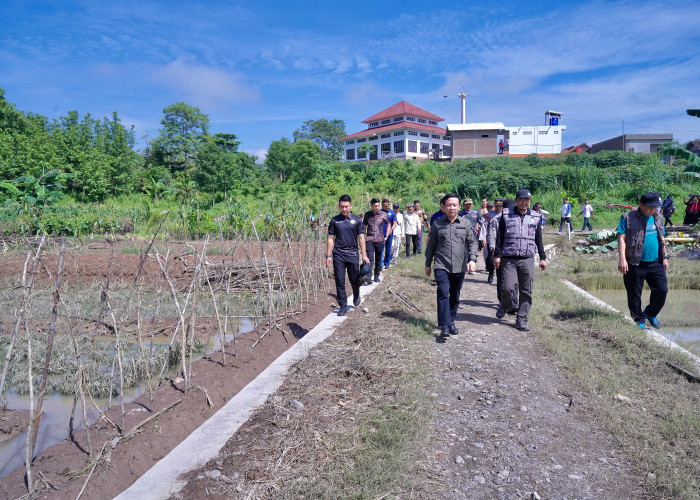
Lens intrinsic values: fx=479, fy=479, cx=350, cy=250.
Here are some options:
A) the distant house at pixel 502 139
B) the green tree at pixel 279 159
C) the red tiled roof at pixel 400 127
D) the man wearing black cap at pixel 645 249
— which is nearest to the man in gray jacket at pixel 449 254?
the man wearing black cap at pixel 645 249

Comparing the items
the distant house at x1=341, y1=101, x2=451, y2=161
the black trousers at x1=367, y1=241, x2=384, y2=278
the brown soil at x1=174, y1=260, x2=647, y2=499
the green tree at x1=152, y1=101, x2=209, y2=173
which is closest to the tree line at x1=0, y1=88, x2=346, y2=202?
the green tree at x1=152, y1=101, x2=209, y2=173

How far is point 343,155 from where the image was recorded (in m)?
59.9

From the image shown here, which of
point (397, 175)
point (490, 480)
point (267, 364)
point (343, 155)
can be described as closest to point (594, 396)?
point (490, 480)

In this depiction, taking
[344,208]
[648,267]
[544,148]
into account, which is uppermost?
[544,148]

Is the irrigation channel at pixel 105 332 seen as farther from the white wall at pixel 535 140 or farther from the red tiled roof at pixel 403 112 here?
the red tiled roof at pixel 403 112

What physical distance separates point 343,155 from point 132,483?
191 feet

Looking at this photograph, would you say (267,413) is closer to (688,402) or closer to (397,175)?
(688,402)

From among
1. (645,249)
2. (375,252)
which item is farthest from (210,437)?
(375,252)

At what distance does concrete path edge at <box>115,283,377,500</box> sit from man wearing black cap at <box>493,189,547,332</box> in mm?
2629

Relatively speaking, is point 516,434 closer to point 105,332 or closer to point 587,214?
point 105,332

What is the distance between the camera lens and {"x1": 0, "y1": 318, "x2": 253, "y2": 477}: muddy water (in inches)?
147

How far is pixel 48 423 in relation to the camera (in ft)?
14.2

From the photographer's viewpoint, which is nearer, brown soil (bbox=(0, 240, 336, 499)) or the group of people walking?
brown soil (bbox=(0, 240, 336, 499))

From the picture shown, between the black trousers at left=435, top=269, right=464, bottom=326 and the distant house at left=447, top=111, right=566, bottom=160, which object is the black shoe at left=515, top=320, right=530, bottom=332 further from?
the distant house at left=447, top=111, right=566, bottom=160
